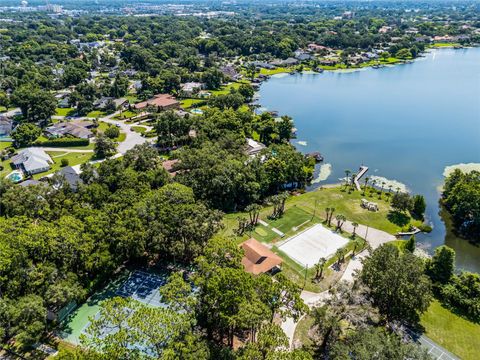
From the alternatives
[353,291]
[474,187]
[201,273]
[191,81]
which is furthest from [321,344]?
[191,81]

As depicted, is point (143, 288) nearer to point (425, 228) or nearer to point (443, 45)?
point (425, 228)

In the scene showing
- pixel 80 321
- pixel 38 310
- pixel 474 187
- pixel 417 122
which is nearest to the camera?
pixel 38 310

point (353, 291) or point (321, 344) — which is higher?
point (353, 291)

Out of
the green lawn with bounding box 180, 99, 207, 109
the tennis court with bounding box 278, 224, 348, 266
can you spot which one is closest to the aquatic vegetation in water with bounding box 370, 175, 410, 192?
the tennis court with bounding box 278, 224, 348, 266

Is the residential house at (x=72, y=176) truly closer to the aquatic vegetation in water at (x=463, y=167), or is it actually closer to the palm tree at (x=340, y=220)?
the palm tree at (x=340, y=220)

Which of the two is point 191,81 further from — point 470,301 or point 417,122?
point 470,301

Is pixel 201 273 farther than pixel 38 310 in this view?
Yes

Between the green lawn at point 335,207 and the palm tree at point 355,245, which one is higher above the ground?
the palm tree at point 355,245

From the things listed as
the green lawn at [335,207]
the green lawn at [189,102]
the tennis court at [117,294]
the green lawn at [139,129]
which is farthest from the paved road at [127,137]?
the tennis court at [117,294]
